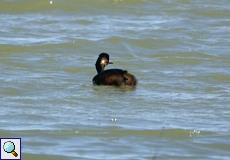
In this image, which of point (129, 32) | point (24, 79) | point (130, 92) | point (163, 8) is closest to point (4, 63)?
point (24, 79)

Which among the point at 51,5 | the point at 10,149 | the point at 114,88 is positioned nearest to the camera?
the point at 10,149

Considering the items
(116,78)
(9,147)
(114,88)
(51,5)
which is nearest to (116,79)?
(116,78)

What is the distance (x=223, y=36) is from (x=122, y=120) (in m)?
7.71

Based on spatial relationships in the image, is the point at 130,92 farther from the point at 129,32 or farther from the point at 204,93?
the point at 129,32

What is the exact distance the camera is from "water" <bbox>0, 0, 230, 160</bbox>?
10438 mm

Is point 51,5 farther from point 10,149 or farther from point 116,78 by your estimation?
point 10,149

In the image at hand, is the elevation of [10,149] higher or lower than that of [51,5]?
lower

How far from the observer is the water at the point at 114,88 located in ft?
34.2

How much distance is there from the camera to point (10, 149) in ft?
30.8

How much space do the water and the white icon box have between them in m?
0.14

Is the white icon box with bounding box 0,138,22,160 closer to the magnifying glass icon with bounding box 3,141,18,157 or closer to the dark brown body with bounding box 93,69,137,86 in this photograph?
the magnifying glass icon with bounding box 3,141,18,157

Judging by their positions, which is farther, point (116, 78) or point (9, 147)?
point (116, 78)

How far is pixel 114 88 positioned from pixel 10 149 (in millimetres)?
4389

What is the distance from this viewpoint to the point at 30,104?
40.0ft
